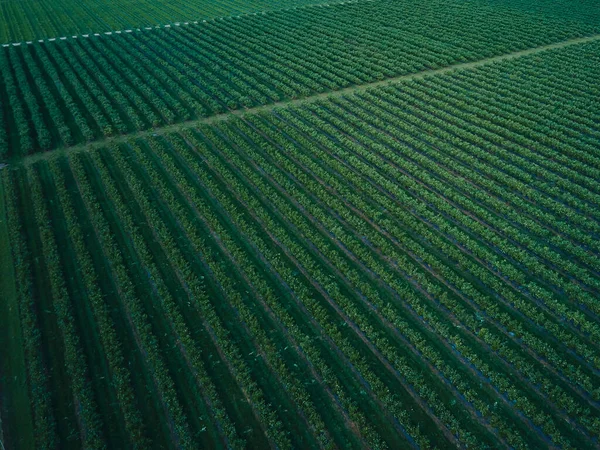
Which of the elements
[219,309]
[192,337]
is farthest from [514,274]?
[192,337]

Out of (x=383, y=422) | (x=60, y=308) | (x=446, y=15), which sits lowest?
(x=383, y=422)

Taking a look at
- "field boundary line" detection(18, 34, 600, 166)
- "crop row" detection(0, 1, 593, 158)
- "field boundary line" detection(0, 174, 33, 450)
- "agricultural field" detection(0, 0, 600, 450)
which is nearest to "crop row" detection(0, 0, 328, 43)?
"crop row" detection(0, 1, 593, 158)

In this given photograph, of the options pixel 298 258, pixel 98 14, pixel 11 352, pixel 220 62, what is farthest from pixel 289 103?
pixel 98 14

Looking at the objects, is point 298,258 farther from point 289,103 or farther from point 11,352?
point 289,103

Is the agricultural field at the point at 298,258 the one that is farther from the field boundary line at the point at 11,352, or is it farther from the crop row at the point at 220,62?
the crop row at the point at 220,62

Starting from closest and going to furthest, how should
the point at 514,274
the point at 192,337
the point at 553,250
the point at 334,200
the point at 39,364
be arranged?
the point at 39,364, the point at 192,337, the point at 514,274, the point at 553,250, the point at 334,200

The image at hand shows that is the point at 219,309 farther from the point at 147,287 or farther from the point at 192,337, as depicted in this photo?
the point at 147,287

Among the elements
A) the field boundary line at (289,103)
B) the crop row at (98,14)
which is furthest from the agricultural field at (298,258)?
the crop row at (98,14)

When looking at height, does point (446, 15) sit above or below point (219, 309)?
above
